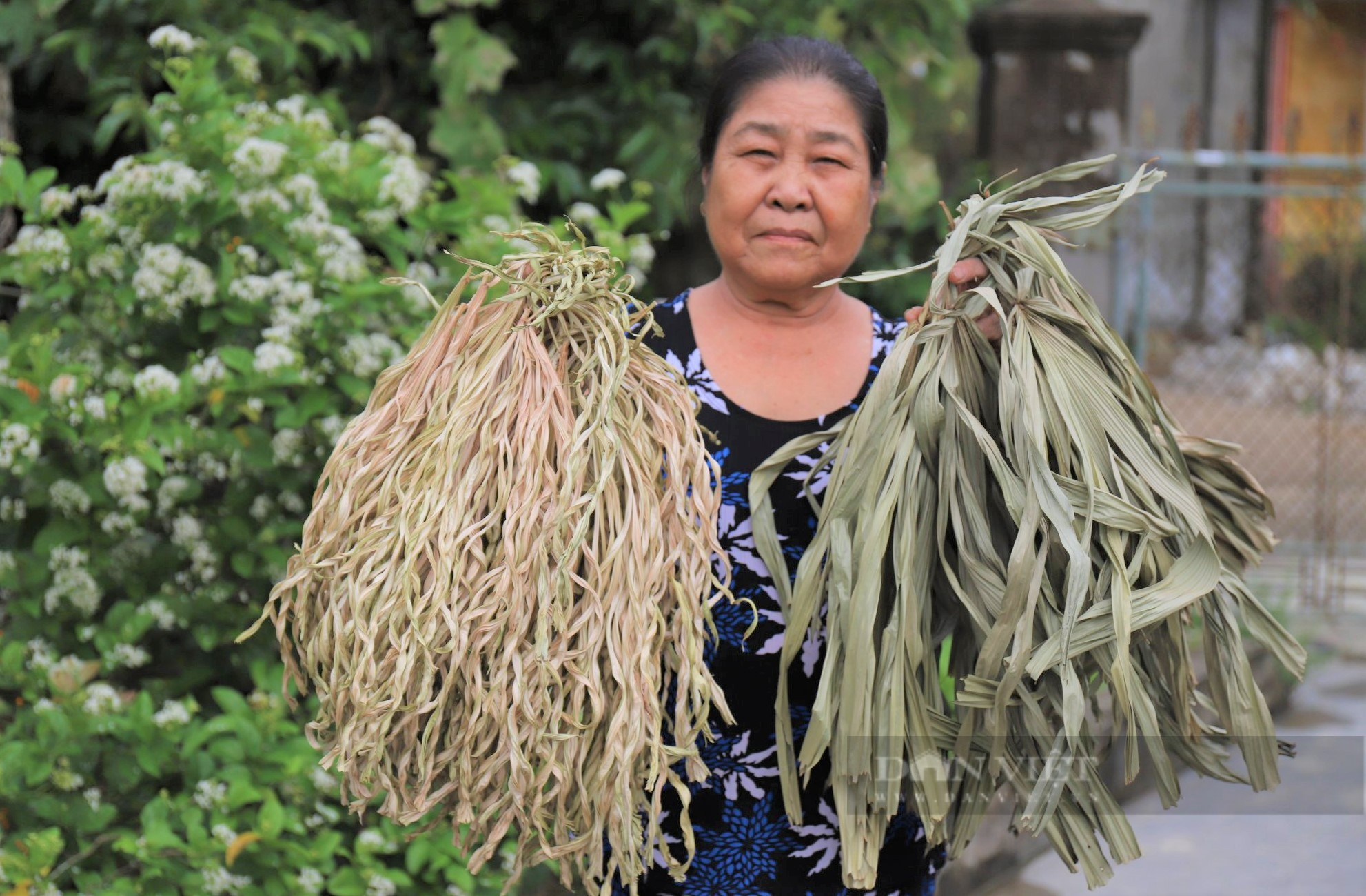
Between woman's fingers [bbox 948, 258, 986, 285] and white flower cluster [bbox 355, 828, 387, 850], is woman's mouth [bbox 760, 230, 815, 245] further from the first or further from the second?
white flower cluster [bbox 355, 828, 387, 850]

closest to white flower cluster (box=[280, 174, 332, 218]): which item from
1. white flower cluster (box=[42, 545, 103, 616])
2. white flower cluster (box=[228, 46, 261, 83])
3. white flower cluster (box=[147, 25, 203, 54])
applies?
white flower cluster (box=[147, 25, 203, 54])

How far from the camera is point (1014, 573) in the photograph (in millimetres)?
1179

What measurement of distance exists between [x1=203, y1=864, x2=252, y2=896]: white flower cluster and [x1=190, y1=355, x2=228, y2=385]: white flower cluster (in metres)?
0.76

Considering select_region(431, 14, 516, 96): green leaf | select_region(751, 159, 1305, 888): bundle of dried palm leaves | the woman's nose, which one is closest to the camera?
select_region(751, 159, 1305, 888): bundle of dried palm leaves

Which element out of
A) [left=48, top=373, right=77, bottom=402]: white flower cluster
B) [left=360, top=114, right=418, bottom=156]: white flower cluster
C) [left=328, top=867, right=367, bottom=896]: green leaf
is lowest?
[left=328, top=867, right=367, bottom=896]: green leaf

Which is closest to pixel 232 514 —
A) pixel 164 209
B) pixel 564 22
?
pixel 164 209

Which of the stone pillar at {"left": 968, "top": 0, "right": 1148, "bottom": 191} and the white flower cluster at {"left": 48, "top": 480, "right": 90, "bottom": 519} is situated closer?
the white flower cluster at {"left": 48, "top": 480, "right": 90, "bottom": 519}

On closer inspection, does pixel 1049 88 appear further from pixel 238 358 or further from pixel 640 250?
pixel 238 358

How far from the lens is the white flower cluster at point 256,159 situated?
2133mm

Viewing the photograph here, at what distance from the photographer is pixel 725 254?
4.88ft

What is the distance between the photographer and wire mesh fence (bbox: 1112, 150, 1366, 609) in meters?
4.52

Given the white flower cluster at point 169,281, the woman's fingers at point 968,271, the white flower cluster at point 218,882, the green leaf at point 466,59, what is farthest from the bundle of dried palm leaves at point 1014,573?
the green leaf at point 466,59

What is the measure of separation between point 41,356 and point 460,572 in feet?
4.39

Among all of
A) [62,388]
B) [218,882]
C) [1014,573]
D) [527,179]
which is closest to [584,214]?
[527,179]
